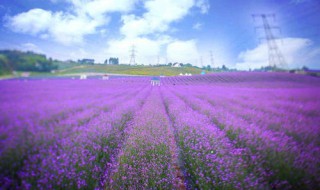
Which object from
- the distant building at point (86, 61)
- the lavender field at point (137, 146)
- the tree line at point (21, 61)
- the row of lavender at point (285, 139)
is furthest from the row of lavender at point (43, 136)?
the row of lavender at point (285, 139)

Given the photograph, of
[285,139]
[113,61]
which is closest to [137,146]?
[113,61]

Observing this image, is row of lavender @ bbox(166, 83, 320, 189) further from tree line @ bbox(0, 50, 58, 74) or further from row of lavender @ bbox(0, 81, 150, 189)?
tree line @ bbox(0, 50, 58, 74)

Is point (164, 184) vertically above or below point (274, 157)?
below

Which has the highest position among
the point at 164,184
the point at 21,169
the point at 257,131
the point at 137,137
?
the point at 21,169

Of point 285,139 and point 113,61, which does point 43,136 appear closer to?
point 113,61

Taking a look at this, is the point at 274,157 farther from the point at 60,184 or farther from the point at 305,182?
the point at 60,184

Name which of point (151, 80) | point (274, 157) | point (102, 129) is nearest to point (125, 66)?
point (102, 129)

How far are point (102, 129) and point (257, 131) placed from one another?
2721 millimetres

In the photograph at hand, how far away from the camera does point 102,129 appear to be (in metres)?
2.48

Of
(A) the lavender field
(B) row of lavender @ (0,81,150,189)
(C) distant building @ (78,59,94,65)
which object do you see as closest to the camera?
(B) row of lavender @ (0,81,150,189)

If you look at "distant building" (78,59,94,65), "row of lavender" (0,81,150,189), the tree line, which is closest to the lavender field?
"row of lavender" (0,81,150,189)

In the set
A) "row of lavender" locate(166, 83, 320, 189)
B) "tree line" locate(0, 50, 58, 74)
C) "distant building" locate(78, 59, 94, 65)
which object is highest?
"distant building" locate(78, 59, 94, 65)

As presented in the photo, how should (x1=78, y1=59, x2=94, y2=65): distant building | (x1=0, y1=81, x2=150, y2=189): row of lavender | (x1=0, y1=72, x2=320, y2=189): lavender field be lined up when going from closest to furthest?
1. (x1=0, y1=81, x2=150, y2=189): row of lavender
2. (x1=0, y1=72, x2=320, y2=189): lavender field
3. (x1=78, y1=59, x2=94, y2=65): distant building

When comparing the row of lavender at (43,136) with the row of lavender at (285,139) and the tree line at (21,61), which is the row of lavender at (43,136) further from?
the row of lavender at (285,139)
